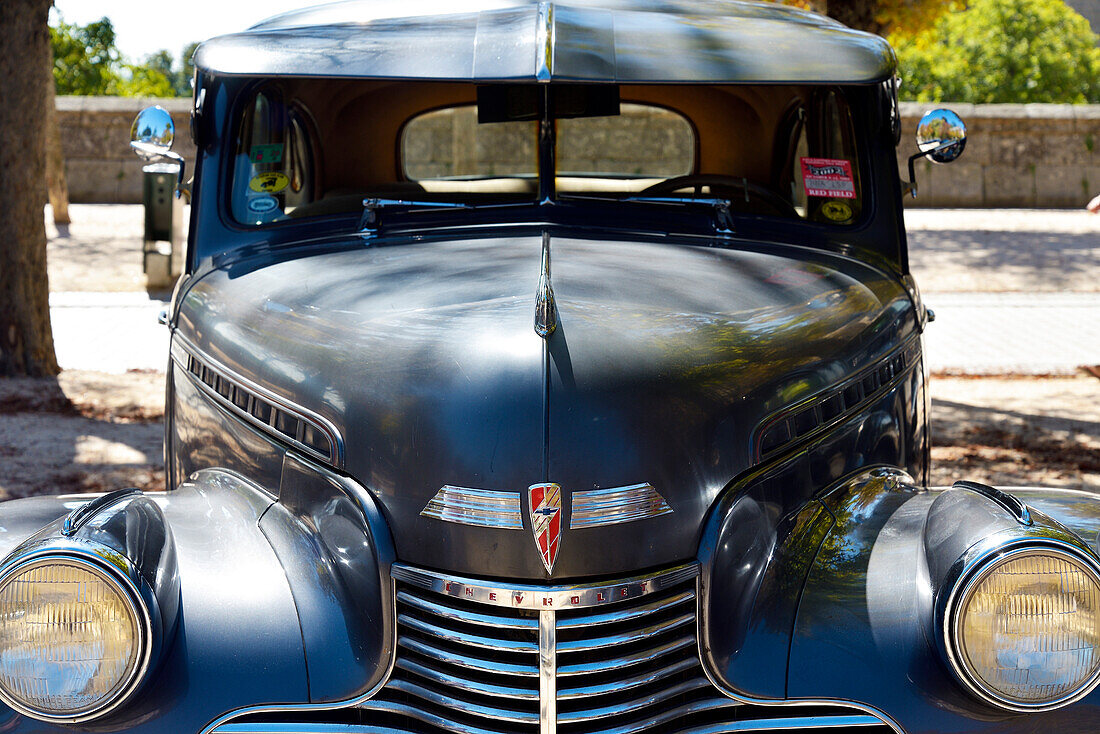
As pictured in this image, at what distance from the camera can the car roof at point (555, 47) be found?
8.60ft

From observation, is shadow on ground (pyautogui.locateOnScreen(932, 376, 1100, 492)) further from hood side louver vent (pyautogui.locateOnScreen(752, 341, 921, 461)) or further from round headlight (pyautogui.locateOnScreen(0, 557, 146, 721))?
round headlight (pyautogui.locateOnScreen(0, 557, 146, 721))

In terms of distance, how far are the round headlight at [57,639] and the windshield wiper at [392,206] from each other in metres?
1.30

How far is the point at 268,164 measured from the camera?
3041 mm

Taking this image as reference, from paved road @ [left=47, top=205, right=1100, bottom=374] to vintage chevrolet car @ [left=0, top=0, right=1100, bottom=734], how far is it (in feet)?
20.3

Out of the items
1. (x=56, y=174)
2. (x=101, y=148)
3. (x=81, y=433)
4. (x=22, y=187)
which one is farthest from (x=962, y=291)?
(x=101, y=148)

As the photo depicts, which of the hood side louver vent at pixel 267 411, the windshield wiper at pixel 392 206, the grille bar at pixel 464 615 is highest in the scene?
the windshield wiper at pixel 392 206

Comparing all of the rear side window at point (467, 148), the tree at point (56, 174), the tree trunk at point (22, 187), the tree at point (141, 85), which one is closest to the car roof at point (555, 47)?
the rear side window at point (467, 148)

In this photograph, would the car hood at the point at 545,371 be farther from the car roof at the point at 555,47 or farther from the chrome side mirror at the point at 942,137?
the chrome side mirror at the point at 942,137

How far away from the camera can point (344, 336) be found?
2156 millimetres

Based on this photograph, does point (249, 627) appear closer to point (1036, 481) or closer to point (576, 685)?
point (576, 685)

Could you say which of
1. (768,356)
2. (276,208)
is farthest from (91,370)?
(768,356)

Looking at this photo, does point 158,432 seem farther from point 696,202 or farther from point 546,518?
point 546,518

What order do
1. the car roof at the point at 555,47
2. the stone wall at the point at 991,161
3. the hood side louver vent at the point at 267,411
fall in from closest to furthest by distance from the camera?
1. the hood side louver vent at the point at 267,411
2. the car roof at the point at 555,47
3. the stone wall at the point at 991,161

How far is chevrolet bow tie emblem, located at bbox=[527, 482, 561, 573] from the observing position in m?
1.82
